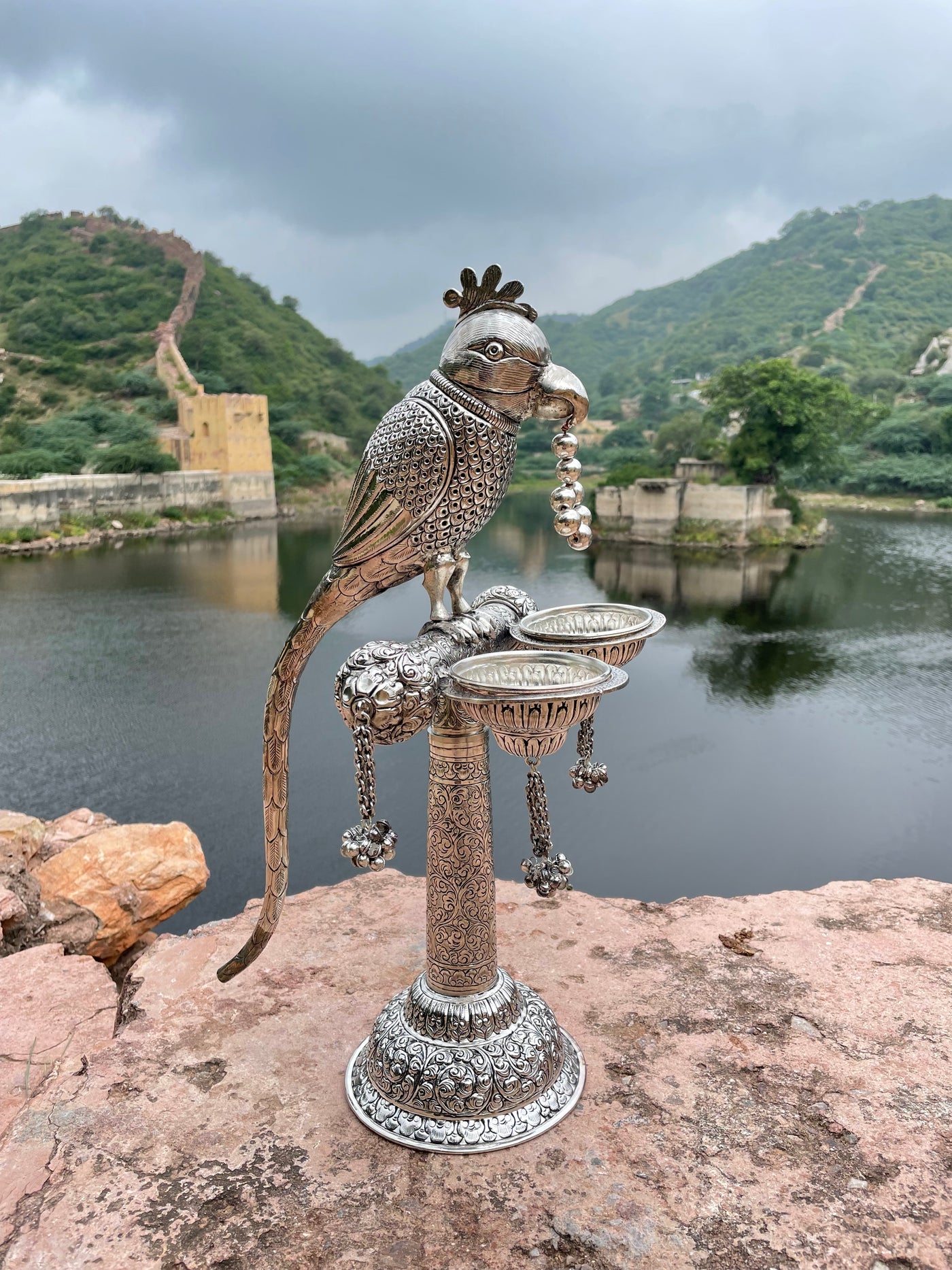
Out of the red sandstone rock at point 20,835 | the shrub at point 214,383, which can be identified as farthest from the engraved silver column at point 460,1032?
the shrub at point 214,383

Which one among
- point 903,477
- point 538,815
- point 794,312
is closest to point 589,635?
point 538,815

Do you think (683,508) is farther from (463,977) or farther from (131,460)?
(463,977)

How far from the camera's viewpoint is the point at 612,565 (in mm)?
19062

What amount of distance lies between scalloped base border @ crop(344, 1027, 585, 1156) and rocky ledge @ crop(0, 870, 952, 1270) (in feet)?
0.12

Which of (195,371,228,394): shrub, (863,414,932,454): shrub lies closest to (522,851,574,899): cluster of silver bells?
(863,414,932,454): shrub

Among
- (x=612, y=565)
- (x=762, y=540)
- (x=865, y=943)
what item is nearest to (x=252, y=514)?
(x=612, y=565)

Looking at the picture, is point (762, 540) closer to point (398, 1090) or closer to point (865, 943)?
point (865, 943)

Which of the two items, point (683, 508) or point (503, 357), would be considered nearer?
point (503, 357)

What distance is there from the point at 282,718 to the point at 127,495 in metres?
22.0

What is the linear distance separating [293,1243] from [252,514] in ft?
85.9

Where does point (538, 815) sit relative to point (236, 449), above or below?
below

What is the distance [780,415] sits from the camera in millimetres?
22547

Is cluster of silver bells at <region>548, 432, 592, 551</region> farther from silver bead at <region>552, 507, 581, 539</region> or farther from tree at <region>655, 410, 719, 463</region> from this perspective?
tree at <region>655, 410, 719, 463</region>

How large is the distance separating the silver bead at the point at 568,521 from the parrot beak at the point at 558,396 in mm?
289
